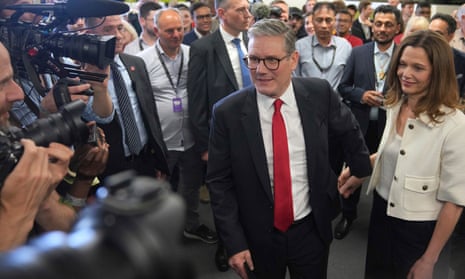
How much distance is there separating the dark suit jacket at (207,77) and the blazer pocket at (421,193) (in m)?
1.29

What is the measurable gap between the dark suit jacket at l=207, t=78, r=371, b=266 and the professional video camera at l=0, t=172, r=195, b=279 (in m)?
1.20

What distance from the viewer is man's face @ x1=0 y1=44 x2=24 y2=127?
3.35 ft

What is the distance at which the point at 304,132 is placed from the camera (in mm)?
1598

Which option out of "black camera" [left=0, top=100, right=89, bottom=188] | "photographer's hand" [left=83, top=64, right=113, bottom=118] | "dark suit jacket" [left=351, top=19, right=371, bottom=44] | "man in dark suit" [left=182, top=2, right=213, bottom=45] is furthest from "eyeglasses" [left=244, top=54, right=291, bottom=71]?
"dark suit jacket" [left=351, top=19, right=371, bottom=44]

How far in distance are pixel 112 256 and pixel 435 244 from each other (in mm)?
1564

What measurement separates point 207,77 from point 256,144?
3.90 ft

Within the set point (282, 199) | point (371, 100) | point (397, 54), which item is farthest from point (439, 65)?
point (371, 100)

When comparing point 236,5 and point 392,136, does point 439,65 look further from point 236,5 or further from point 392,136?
point 236,5

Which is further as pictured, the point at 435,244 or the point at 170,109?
the point at 170,109

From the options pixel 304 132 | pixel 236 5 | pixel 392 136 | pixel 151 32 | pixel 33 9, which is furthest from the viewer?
pixel 151 32

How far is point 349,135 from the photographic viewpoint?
171 centimetres

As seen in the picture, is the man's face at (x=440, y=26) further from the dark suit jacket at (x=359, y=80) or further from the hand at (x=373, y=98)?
the hand at (x=373, y=98)

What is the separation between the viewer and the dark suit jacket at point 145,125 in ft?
7.18

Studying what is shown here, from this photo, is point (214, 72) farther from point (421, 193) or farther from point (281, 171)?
point (421, 193)
